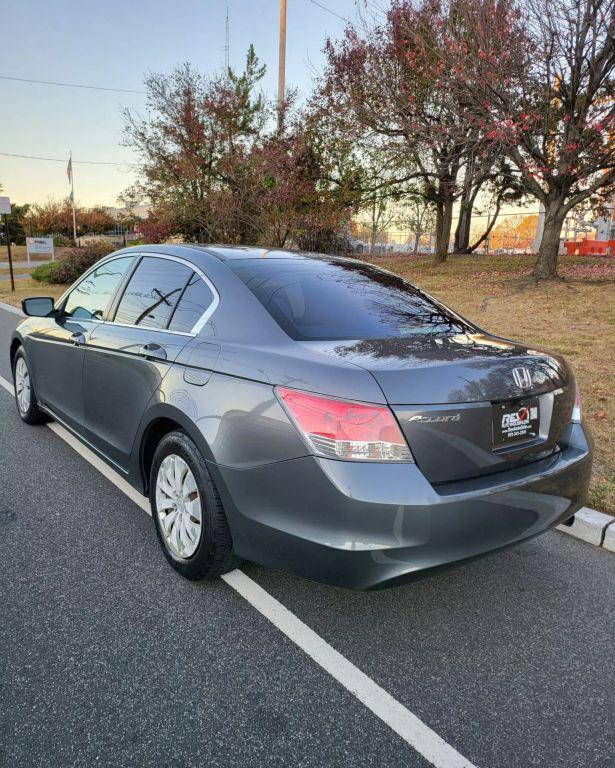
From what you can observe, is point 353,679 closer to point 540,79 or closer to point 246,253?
point 246,253

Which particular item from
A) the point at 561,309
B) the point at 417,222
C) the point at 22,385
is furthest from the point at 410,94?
the point at 417,222

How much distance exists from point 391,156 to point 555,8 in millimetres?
6863

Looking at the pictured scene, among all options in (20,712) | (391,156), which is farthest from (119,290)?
(391,156)

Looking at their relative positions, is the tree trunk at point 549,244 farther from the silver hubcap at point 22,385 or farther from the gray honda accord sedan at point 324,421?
the silver hubcap at point 22,385

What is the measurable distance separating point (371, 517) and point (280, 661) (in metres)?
0.78

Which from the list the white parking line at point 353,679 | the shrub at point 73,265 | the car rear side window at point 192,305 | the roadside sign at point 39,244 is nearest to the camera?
the white parking line at point 353,679

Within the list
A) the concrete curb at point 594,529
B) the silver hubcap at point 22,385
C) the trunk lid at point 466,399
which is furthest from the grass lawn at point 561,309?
the silver hubcap at point 22,385

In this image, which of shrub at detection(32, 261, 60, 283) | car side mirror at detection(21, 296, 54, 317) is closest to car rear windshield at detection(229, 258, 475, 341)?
car side mirror at detection(21, 296, 54, 317)

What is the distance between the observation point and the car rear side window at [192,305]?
117 inches

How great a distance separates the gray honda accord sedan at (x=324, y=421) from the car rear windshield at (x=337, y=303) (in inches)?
0.5

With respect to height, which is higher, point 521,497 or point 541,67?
point 541,67

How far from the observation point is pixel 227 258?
3.15 m

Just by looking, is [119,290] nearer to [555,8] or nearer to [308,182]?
[555,8]

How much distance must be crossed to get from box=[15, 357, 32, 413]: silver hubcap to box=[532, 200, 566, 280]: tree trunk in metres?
13.0
